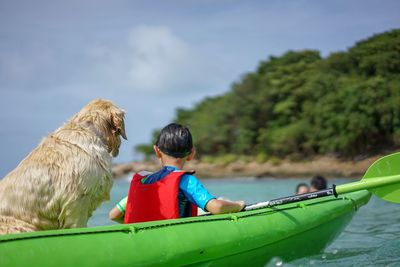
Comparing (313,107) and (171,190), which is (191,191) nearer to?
(171,190)

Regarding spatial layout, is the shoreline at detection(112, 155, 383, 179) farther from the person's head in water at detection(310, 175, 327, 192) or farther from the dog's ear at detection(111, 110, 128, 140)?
the dog's ear at detection(111, 110, 128, 140)

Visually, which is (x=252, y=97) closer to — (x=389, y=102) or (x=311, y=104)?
(x=311, y=104)

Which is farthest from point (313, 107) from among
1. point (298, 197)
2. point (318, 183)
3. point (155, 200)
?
point (155, 200)

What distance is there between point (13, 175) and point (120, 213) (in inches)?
42.7

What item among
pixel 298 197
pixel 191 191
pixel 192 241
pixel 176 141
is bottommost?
pixel 192 241

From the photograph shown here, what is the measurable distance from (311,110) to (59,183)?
45169 millimetres

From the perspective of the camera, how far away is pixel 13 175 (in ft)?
11.4

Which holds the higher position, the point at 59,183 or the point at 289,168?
the point at 289,168

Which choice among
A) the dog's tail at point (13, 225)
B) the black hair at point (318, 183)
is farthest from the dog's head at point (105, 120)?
the black hair at point (318, 183)

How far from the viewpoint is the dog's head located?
3.91 meters

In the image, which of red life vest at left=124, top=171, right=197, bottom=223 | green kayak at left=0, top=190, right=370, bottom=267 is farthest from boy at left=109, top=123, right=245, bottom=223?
green kayak at left=0, top=190, right=370, bottom=267

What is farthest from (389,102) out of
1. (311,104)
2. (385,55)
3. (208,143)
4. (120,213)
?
(120,213)

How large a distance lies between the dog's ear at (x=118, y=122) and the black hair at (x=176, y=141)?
1.18ft

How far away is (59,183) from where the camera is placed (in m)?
3.47
